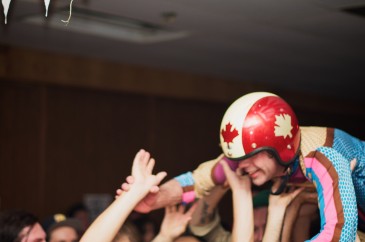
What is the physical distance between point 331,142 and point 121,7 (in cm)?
265

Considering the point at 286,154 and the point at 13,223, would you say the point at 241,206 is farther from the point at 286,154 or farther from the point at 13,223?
the point at 13,223

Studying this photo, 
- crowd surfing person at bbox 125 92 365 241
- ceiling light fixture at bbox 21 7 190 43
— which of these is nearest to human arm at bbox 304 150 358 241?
crowd surfing person at bbox 125 92 365 241

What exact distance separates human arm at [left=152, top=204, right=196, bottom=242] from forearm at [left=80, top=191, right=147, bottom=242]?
1.66 ft

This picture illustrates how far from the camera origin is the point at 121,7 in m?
5.55

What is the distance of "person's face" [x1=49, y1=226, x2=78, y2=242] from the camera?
4180mm

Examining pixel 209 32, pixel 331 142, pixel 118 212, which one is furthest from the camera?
pixel 209 32

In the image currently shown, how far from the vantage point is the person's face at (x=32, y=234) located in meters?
3.66

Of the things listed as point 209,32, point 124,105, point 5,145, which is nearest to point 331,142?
point 209,32

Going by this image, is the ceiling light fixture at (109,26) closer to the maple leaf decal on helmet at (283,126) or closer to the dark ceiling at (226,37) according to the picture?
the dark ceiling at (226,37)

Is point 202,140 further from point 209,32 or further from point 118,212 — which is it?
point 118,212

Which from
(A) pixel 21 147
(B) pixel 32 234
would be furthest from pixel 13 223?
(A) pixel 21 147

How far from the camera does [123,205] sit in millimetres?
3070

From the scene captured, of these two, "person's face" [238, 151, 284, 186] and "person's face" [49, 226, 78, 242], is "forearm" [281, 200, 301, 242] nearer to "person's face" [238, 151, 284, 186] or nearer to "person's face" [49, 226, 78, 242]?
"person's face" [238, 151, 284, 186]

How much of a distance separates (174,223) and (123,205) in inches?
23.6
